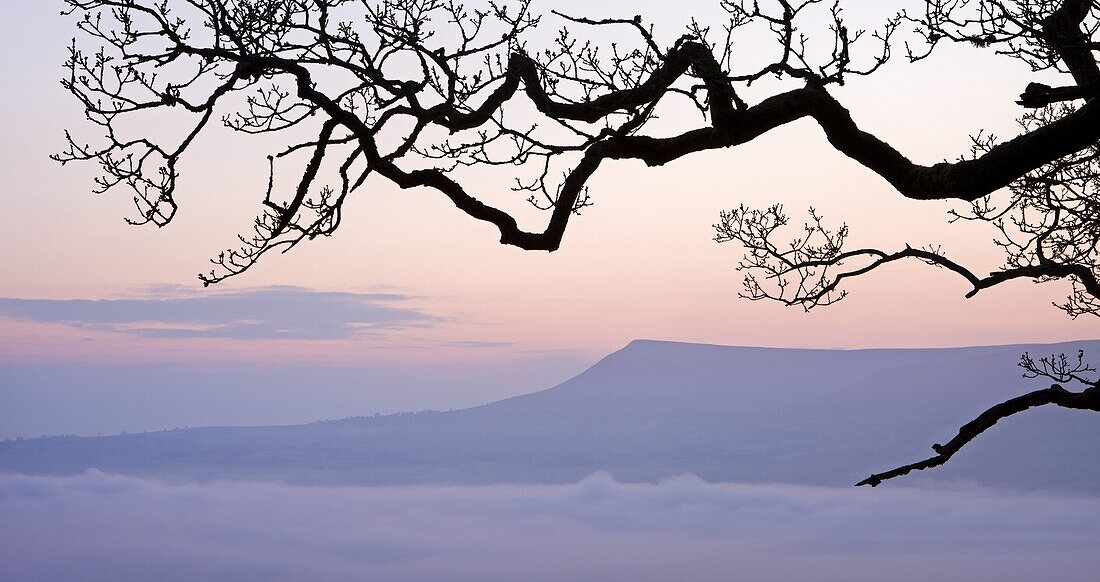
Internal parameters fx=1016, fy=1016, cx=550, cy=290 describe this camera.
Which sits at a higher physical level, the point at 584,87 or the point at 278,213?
the point at 584,87

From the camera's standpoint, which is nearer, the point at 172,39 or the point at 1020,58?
the point at 1020,58

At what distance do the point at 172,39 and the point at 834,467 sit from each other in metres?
110

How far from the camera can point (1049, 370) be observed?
33.0 ft

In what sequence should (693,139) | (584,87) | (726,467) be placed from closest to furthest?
(693,139), (584,87), (726,467)

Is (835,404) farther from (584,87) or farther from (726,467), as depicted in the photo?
(584,87)

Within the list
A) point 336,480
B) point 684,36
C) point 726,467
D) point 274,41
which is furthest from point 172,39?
point 336,480

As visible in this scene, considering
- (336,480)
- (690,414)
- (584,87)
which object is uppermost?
(584,87)

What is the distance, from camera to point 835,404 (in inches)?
4060

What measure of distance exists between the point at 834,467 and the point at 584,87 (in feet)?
358

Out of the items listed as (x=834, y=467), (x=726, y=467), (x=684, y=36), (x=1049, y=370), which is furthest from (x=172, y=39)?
(x=726, y=467)

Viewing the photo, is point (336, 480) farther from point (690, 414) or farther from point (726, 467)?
point (690, 414)

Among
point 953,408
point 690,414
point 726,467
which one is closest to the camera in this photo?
point 953,408

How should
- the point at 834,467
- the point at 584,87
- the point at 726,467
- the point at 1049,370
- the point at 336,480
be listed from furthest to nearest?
the point at 336,480 < the point at 726,467 < the point at 834,467 < the point at 1049,370 < the point at 584,87

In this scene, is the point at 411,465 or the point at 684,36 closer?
the point at 684,36
